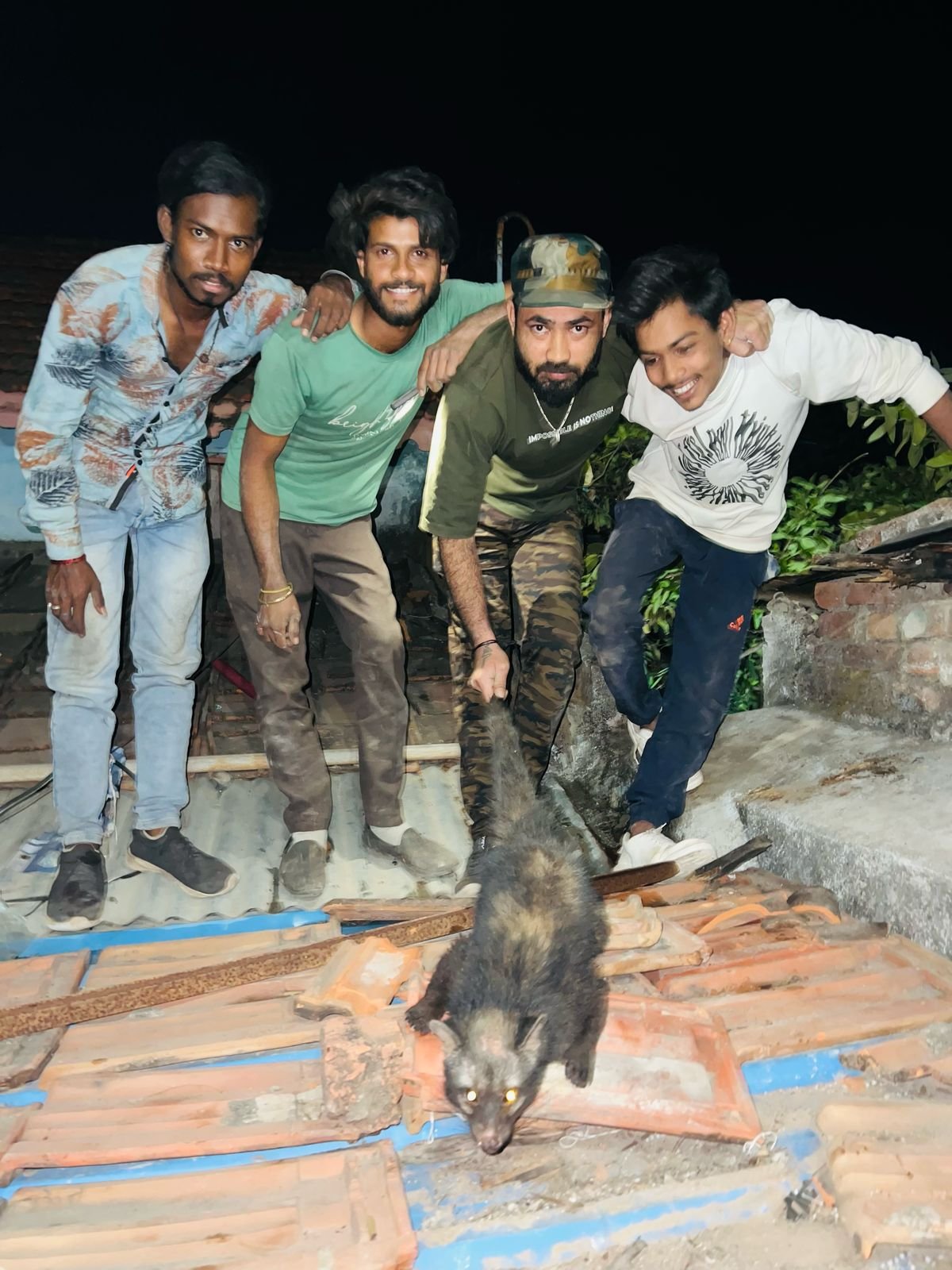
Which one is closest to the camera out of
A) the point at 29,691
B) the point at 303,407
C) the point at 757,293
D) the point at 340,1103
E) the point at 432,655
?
the point at 340,1103

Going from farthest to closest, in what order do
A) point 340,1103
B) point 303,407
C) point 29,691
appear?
1. point 29,691
2. point 303,407
3. point 340,1103

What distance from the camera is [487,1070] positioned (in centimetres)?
224

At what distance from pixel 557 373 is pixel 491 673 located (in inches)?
53.6

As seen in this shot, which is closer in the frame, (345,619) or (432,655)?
(345,619)

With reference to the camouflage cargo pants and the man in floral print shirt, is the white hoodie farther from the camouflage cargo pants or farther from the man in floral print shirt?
the man in floral print shirt

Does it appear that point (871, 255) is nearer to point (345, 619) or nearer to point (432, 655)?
point (432, 655)

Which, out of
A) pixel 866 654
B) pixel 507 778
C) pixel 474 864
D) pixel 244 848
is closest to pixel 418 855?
pixel 474 864

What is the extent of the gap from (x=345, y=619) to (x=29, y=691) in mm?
2841

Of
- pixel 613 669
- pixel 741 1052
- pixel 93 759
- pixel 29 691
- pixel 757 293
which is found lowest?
pixel 29 691

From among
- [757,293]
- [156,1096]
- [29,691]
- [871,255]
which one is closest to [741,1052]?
[156,1096]

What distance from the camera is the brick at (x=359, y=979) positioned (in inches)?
96.5

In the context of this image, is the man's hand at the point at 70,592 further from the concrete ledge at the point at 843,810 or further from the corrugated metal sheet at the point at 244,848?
the concrete ledge at the point at 843,810

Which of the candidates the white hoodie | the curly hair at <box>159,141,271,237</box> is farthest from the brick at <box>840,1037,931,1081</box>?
the curly hair at <box>159,141,271,237</box>

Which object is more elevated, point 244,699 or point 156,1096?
point 156,1096
